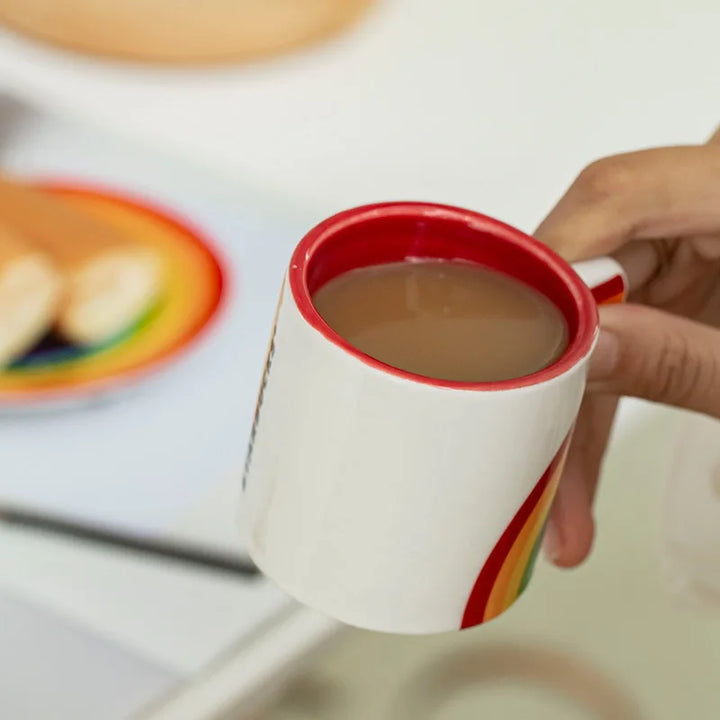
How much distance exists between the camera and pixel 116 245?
0.73 m

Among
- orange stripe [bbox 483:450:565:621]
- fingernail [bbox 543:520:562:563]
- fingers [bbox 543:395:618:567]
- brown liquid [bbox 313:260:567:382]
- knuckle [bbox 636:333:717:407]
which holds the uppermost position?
brown liquid [bbox 313:260:567:382]

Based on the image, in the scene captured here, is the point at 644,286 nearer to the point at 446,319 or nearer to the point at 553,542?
the point at 553,542

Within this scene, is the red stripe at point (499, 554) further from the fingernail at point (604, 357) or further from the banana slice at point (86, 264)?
the banana slice at point (86, 264)

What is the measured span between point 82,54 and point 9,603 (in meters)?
0.53

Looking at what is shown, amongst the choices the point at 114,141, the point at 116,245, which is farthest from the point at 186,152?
the point at 116,245

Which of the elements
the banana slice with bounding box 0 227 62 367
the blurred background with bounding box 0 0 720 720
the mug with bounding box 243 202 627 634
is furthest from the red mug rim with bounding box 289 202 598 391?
the banana slice with bounding box 0 227 62 367

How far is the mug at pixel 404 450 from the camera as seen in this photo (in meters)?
0.36

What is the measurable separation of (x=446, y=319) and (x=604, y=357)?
103 mm

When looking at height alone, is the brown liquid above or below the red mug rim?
below

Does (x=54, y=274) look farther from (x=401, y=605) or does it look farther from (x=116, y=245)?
(x=401, y=605)

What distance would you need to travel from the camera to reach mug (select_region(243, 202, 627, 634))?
0.36 metres

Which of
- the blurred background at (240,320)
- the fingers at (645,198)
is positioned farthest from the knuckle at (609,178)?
the blurred background at (240,320)

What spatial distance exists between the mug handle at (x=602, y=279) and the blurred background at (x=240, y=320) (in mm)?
234

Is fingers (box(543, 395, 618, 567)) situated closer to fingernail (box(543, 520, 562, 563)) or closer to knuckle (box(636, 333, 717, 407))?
fingernail (box(543, 520, 562, 563))
